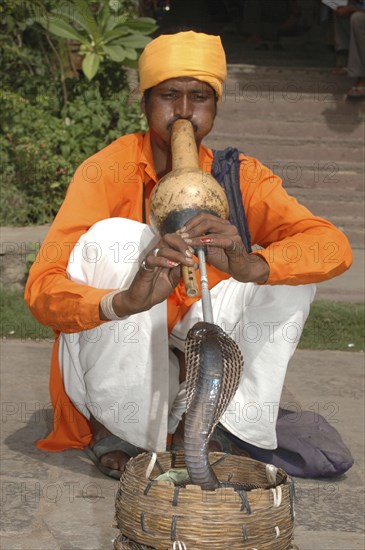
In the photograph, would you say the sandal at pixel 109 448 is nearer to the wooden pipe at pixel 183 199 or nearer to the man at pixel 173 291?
the man at pixel 173 291

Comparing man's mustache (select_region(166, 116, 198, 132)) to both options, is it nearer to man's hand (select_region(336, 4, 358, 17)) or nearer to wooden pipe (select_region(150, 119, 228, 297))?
wooden pipe (select_region(150, 119, 228, 297))

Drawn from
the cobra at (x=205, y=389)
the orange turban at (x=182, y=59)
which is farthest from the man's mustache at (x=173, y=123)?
the cobra at (x=205, y=389)

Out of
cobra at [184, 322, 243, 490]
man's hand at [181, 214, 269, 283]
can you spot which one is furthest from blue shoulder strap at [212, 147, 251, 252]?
cobra at [184, 322, 243, 490]

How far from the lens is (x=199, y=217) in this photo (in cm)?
248

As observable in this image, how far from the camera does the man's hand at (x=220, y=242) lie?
2455mm

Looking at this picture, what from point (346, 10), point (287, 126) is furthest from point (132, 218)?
point (346, 10)

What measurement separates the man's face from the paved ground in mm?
1121

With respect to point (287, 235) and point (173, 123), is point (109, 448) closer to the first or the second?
point (287, 235)

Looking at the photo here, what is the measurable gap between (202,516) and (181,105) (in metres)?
1.51

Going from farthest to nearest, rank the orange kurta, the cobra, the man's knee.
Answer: the man's knee, the orange kurta, the cobra

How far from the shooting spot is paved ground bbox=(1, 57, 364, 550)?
307cm

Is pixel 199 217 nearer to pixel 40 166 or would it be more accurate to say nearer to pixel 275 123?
pixel 40 166

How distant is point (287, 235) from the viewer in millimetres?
3430

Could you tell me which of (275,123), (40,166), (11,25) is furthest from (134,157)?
(275,123)
